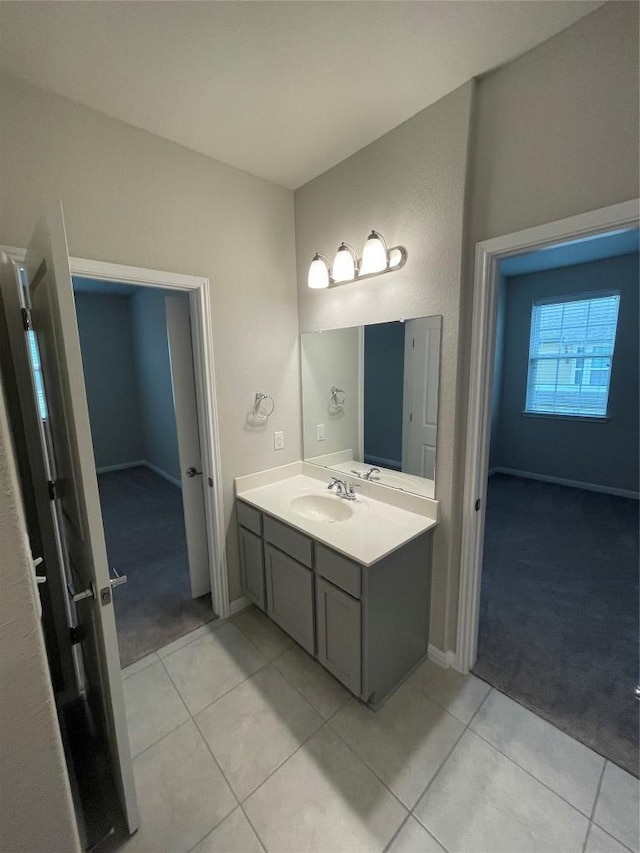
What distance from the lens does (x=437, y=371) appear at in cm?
171

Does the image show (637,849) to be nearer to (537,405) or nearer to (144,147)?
(144,147)

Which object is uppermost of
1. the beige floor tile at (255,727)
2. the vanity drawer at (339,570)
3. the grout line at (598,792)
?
the vanity drawer at (339,570)

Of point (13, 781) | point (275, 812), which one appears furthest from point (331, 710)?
point (13, 781)

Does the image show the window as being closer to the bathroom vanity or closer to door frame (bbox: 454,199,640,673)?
door frame (bbox: 454,199,640,673)

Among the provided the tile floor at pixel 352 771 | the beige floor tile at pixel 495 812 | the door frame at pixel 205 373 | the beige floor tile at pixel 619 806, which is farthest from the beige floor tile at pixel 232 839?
the beige floor tile at pixel 619 806

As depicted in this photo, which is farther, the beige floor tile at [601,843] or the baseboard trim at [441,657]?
the baseboard trim at [441,657]

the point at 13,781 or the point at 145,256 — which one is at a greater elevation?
the point at 145,256

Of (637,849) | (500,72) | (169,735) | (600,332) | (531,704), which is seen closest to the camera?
(637,849)

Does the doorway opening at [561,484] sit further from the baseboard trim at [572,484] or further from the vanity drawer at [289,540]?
the vanity drawer at [289,540]

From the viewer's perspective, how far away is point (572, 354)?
433 centimetres

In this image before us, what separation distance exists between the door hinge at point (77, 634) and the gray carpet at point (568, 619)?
6.12 feet

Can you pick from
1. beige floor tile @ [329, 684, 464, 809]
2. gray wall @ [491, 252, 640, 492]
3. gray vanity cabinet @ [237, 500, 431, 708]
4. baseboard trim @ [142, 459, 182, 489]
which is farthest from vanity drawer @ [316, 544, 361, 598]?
gray wall @ [491, 252, 640, 492]

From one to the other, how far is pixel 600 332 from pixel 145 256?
15.7 feet

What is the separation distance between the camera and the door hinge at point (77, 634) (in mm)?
1418
